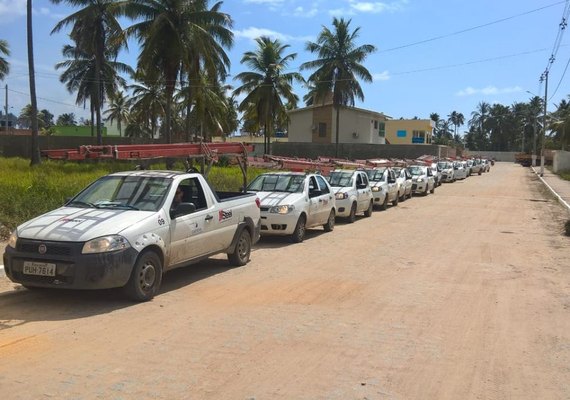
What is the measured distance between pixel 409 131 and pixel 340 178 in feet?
231

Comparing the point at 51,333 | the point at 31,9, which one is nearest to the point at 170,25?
the point at 31,9

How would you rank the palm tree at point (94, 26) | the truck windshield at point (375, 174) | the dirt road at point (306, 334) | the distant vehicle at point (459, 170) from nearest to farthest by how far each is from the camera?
the dirt road at point (306, 334)
the truck windshield at point (375, 174)
the palm tree at point (94, 26)
the distant vehicle at point (459, 170)

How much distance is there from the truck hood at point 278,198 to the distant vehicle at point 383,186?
360 inches

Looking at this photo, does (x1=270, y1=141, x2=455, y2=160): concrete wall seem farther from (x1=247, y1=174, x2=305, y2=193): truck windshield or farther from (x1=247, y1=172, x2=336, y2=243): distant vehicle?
(x1=247, y1=174, x2=305, y2=193): truck windshield

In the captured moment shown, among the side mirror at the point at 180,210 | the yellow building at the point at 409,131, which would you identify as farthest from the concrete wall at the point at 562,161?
the side mirror at the point at 180,210

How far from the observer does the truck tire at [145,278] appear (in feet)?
23.0

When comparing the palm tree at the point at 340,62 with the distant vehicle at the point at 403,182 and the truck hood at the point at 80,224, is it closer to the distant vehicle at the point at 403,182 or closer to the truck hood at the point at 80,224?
the distant vehicle at the point at 403,182

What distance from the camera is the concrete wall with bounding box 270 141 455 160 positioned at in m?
56.7

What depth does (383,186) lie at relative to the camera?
2261 centimetres

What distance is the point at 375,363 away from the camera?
528cm

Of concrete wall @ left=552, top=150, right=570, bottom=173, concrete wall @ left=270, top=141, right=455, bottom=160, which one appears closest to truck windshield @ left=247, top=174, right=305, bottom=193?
concrete wall @ left=270, top=141, right=455, bottom=160

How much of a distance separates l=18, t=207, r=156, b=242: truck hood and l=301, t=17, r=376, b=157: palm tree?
45.9 m

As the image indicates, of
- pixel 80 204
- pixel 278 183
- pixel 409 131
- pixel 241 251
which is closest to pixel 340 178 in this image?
pixel 278 183

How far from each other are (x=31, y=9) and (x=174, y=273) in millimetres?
27431
